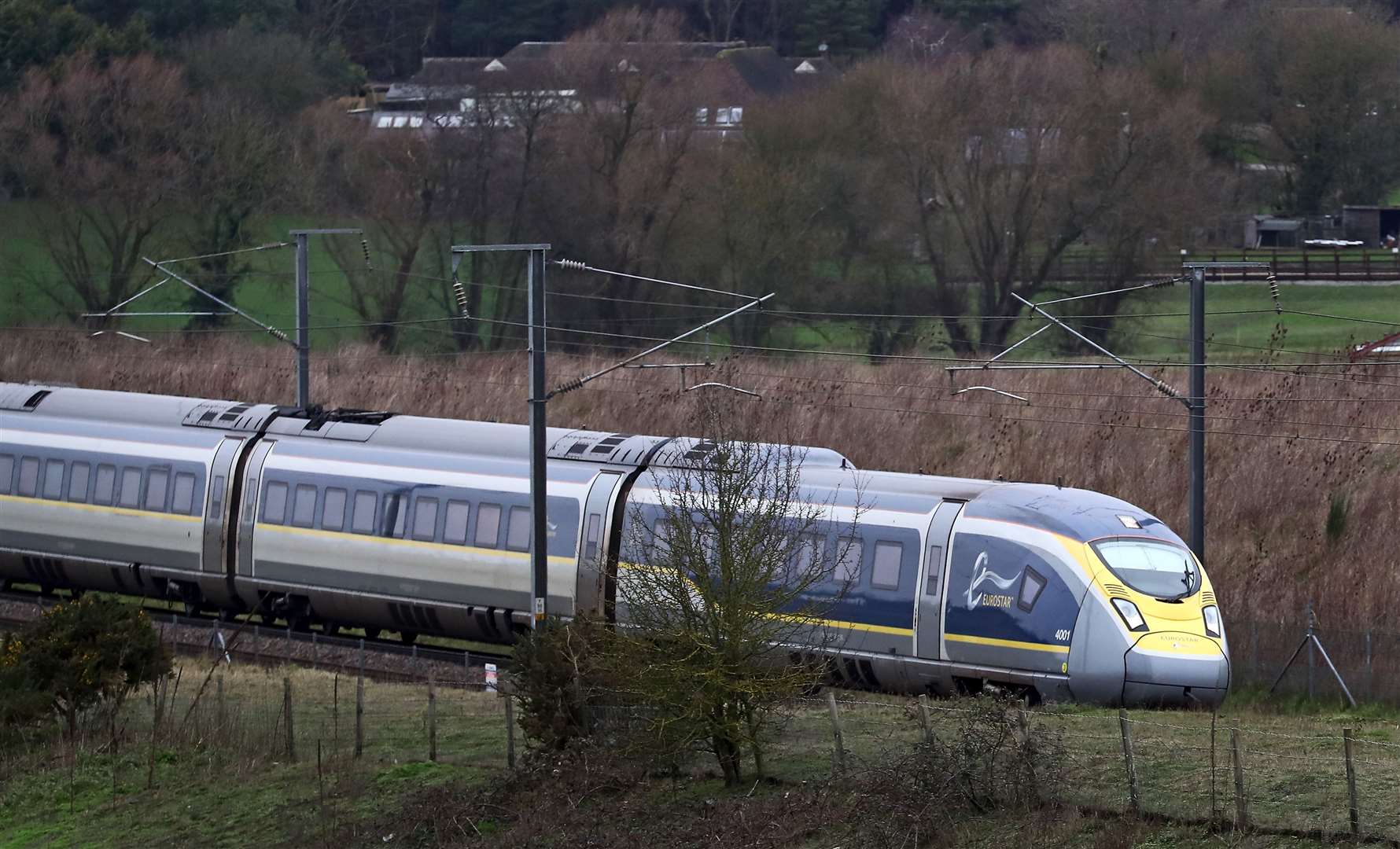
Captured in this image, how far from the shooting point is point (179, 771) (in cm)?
2080

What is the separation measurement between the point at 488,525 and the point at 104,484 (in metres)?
8.56

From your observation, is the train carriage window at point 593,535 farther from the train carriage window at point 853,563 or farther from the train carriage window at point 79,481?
the train carriage window at point 79,481

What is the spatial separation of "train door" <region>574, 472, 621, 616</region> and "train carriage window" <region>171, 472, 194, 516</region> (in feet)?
26.7

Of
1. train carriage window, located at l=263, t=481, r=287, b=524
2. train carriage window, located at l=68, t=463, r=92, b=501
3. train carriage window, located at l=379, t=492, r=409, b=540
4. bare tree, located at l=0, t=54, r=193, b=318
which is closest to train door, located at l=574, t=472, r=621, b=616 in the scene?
train carriage window, located at l=379, t=492, r=409, b=540

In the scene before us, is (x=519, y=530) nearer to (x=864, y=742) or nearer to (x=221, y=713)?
(x=221, y=713)

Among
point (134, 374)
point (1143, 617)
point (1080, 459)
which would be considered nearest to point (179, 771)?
point (1143, 617)

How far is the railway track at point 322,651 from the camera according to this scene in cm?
2652

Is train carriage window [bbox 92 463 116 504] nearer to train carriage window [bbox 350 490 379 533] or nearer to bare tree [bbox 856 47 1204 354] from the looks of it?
train carriage window [bbox 350 490 379 533]

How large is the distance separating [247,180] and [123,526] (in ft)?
103

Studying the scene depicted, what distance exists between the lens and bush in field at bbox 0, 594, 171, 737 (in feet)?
71.1

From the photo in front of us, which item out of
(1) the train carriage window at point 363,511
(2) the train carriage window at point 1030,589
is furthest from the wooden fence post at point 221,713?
(2) the train carriage window at point 1030,589

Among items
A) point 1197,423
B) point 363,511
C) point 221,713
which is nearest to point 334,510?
point 363,511

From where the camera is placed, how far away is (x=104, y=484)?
30453 mm

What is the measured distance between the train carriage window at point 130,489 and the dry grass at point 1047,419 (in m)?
10.7
